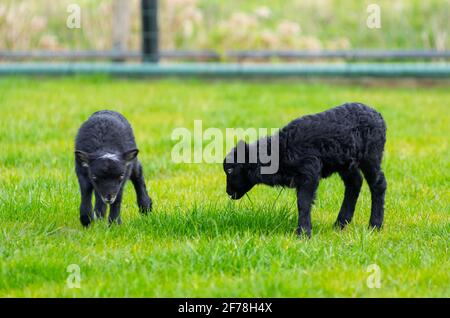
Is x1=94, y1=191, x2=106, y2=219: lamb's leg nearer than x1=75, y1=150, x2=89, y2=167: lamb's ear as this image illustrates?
No

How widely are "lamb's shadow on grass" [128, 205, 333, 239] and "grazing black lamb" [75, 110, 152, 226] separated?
0.95 feet

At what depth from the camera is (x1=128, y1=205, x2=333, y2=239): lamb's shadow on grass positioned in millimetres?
5832

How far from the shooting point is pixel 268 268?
511cm

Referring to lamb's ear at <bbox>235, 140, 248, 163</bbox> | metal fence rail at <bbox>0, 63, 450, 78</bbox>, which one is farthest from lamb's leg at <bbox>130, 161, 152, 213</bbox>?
metal fence rail at <bbox>0, 63, 450, 78</bbox>

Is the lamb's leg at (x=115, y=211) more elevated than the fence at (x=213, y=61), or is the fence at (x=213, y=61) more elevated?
the fence at (x=213, y=61)

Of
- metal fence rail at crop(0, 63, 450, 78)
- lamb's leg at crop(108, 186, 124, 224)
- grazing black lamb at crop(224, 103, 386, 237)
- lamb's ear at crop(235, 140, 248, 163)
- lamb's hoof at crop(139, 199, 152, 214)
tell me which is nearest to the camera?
grazing black lamb at crop(224, 103, 386, 237)

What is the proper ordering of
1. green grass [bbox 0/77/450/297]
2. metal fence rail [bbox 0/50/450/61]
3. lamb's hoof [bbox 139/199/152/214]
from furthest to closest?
metal fence rail [bbox 0/50/450/61], lamb's hoof [bbox 139/199/152/214], green grass [bbox 0/77/450/297]

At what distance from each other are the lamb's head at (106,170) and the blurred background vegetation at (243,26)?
28.5 feet

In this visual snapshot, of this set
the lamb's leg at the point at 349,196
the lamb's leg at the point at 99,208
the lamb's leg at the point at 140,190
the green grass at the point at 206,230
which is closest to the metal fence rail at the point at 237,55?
the green grass at the point at 206,230

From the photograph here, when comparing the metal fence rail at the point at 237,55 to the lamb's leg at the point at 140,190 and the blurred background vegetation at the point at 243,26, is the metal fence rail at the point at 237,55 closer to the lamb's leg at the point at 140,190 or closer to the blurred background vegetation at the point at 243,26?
the blurred background vegetation at the point at 243,26

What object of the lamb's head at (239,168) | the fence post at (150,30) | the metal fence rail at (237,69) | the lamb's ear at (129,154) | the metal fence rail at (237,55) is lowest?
the lamb's head at (239,168)

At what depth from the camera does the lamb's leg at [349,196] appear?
6285 mm

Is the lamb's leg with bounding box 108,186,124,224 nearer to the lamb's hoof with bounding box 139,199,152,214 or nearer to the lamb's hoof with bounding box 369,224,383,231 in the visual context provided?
the lamb's hoof with bounding box 139,199,152,214

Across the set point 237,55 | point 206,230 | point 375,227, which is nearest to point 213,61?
point 237,55
